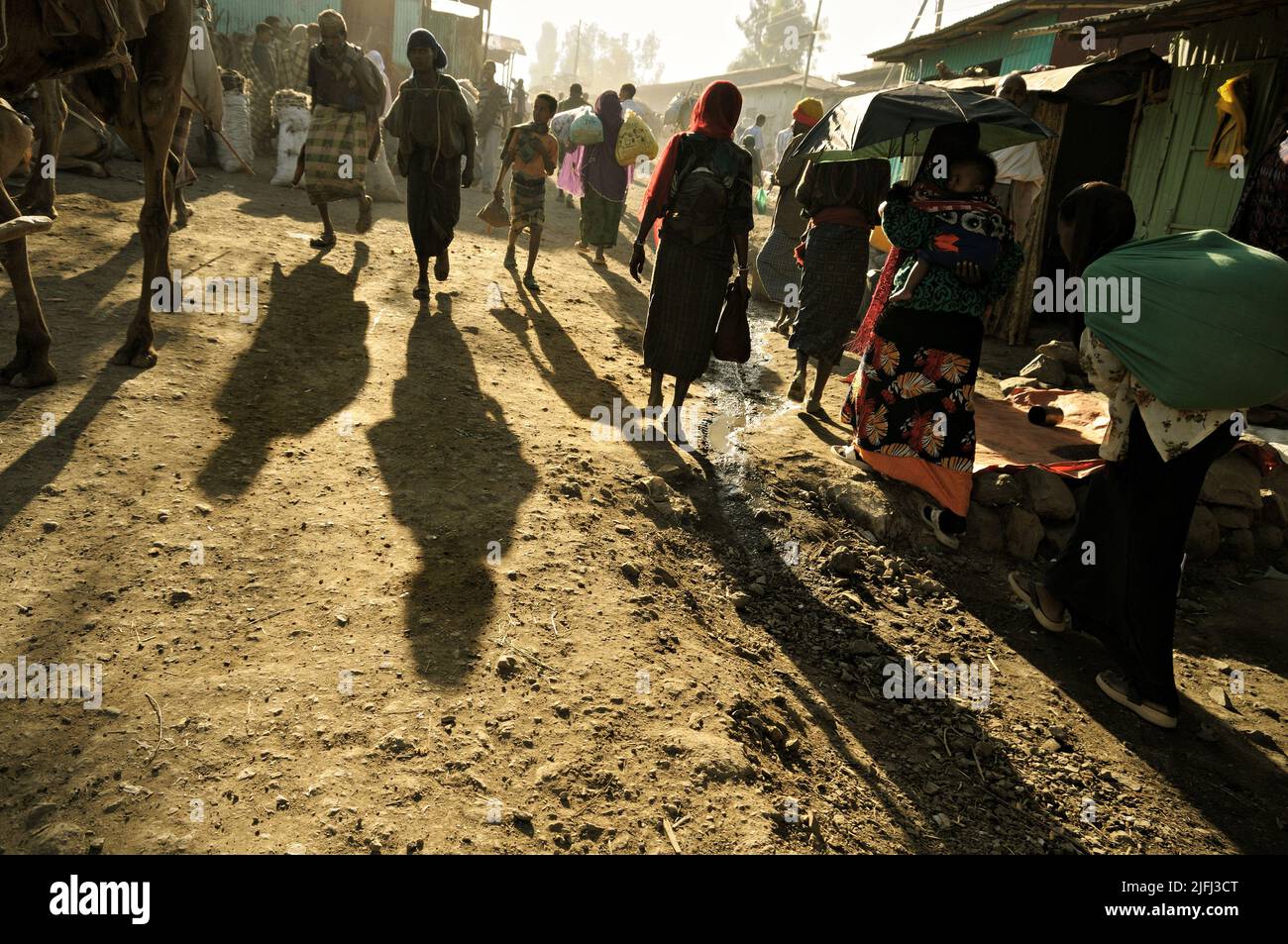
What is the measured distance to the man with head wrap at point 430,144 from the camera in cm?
600

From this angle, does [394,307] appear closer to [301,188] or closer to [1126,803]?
[301,188]

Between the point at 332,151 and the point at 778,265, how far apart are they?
4.34 meters

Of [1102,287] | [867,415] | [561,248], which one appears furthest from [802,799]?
[561,248]

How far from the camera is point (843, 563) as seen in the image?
405 cm

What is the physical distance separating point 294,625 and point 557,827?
1.21 meters

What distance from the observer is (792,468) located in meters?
4.84

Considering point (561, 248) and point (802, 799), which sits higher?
point (561, 248)

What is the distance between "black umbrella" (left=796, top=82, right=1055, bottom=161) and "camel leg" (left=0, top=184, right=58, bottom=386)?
397 centimetres

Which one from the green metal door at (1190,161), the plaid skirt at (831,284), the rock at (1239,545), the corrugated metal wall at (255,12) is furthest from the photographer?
the corrugated metal wall at (255,12)

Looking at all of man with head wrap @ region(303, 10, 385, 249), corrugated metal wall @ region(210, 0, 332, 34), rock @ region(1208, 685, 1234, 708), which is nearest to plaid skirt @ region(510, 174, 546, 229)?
man with head wrap @ region(303, 10, 385, 249)

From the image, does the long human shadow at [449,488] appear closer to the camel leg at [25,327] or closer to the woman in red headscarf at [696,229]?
the woman in red headscarf at [696,229]


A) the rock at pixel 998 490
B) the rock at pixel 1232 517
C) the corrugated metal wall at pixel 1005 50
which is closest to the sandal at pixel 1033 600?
the rock at pixel 998 490

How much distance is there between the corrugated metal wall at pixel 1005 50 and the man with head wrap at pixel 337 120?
10743 mm

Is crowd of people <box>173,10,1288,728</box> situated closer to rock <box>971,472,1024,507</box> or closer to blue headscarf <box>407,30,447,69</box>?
blue headscarf <box>407,30,447,69</box>
